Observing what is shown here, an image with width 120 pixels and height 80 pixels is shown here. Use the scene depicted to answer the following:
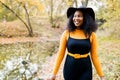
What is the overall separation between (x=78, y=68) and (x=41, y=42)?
1994cm

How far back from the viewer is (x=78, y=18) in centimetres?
438

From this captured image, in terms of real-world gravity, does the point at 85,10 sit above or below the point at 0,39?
above

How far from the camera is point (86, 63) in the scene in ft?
14.2

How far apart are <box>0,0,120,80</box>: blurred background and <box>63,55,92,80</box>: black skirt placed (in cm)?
290

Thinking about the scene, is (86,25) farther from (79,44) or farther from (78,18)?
(79,44)

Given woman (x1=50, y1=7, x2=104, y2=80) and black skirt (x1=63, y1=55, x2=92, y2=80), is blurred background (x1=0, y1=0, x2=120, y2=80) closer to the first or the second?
woman (x1=50, y1=7, x2=104, y2=80)

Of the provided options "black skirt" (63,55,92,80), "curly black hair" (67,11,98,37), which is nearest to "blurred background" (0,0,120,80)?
"curly black hair" (67,11,98,37)

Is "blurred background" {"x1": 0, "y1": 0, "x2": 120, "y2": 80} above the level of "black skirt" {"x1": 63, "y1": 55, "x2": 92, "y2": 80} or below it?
below

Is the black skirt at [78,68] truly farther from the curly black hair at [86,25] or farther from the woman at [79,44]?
the curly black hair at [86,25]

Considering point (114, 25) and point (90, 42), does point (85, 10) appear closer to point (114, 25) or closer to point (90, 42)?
point (90, 42)

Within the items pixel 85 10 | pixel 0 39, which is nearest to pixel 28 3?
pixel 0 39

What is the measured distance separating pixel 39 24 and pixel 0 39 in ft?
37.1

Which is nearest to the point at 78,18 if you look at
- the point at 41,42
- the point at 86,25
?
the point at 86,25

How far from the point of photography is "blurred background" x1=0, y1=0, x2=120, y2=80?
11.7 metres
